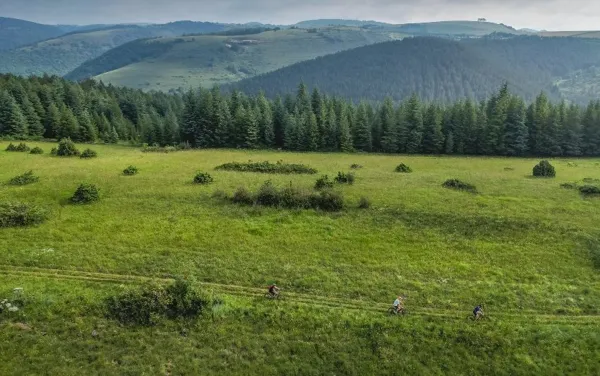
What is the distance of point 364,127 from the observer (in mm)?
102625

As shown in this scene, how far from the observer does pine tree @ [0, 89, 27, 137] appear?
97.6 metres

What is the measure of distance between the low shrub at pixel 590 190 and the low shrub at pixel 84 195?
6258 cm

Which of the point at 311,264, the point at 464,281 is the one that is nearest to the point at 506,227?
the point at 464,281

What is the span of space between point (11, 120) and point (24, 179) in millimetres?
52266

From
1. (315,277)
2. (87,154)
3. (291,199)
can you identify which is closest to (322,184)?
(291,199)

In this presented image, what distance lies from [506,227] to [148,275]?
36.7 meters

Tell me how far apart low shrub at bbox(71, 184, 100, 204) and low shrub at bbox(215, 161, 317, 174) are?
72.2 feet

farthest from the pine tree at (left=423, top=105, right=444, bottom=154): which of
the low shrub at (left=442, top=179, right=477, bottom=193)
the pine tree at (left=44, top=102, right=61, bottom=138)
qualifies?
the pine tree at (left=44, top=102, right=61, bottom=138)

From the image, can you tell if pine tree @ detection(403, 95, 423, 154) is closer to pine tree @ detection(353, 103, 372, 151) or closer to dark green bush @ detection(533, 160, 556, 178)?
pine tree @ detection(353, 103, 372, 151)

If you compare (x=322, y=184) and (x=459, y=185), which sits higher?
(x=322, y=184)

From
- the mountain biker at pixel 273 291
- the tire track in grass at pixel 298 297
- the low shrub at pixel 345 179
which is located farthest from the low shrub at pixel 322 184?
the mountain biker at pixel 273 291

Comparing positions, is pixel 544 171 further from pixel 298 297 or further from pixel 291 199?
pixel 298 297

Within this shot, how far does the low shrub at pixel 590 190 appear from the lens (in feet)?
184

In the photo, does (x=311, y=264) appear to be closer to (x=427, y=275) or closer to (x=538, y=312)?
(x=427, y=275)
